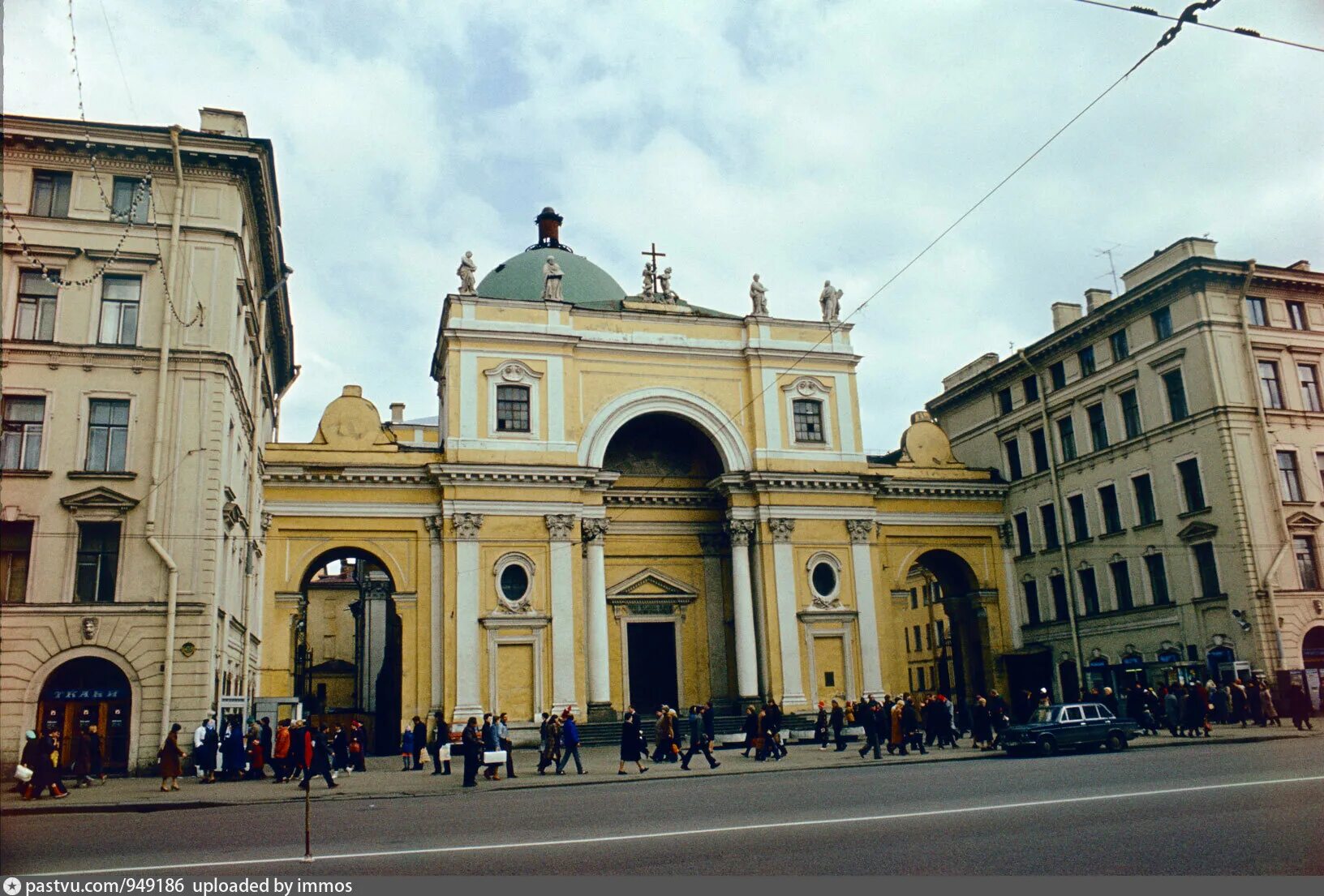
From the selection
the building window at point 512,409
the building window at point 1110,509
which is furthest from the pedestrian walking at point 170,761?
the building window at point 1110,509

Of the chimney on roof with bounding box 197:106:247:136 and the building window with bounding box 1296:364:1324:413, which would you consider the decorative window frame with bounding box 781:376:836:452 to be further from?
the chimney on roof with bounding box 197:106:247:136

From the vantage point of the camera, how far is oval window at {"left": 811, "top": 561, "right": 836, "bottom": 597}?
38031 millimetres

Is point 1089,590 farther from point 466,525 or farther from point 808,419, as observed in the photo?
point 466,525

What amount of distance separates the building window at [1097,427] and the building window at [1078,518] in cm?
206

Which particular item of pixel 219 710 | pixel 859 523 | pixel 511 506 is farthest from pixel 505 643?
pixel 859 523

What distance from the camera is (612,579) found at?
3900 cm

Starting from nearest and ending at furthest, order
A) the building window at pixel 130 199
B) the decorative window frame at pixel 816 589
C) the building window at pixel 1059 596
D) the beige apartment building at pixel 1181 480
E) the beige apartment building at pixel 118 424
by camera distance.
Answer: the beige apartment building at pixel 118 424 < the building window at pixel 130 199 < the beige apartment building at pixel 1181 480 < the decorative window frame at pixel 816 589 < the building window at pixel 1059 596

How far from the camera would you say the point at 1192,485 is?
33562mm

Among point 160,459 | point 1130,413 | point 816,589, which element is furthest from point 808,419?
point 160,459

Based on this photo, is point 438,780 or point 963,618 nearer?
point 438,780

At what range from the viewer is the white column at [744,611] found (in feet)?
119

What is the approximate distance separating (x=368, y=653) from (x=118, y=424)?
106 feet

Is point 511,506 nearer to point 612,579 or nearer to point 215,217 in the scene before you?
point 612,579

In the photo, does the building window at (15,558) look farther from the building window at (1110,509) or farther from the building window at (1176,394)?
the building window at (1110,509)
